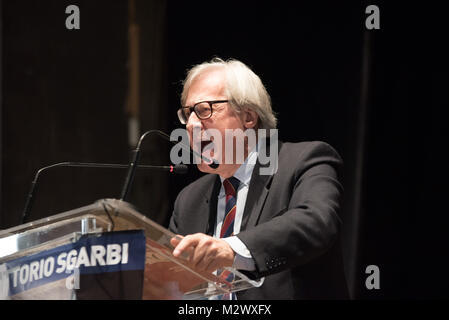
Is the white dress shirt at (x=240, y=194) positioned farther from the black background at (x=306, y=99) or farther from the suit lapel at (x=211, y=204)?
the black background at (x=306, y=99)

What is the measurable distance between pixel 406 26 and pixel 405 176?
755 millimetres

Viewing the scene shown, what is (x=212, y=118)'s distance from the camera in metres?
1.94

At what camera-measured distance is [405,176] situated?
2.80 m

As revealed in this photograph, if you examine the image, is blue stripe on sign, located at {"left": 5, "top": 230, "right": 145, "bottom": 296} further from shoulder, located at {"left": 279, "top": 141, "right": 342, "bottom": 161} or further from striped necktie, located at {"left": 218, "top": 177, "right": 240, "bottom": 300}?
shoulder, located at {"left": 279, "top": 141, "right": 342, "bottom": 161}

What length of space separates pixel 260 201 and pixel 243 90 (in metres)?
0.42

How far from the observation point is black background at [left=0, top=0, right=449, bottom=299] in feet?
9.07

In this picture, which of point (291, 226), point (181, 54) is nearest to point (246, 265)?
point (291, 226)

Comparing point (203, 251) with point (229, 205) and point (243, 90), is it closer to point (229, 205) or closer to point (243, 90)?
point (229, 205)

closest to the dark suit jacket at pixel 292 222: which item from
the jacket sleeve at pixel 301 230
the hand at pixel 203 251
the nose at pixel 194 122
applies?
the jacket sleeve at pixel 301 230

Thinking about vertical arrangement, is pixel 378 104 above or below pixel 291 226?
above

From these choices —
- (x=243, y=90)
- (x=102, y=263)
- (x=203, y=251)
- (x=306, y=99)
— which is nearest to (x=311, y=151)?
(x=243, y=90)

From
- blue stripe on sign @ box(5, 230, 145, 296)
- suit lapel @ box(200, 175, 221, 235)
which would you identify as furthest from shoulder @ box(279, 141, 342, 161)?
blue stripe on sign @ box(5, 230, 145, 296)

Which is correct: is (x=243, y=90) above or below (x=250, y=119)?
above
